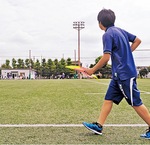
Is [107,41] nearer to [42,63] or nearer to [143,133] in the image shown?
[143,133]

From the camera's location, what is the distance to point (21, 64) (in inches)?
4031

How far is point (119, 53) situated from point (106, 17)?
0.49m

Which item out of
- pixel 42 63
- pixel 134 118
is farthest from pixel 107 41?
pixel 42 63

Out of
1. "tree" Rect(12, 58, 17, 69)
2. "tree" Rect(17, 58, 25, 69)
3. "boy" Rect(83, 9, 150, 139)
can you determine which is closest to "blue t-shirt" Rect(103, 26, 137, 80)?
"boy" Rect(83, 9, 150, 139)

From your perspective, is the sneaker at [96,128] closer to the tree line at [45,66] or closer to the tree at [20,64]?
the tree line at [45,66]

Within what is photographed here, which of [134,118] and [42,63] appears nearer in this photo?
[134,118]

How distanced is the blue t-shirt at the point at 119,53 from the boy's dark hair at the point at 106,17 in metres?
0.10

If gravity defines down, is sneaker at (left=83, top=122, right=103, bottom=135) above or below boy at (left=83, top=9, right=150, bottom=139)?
below

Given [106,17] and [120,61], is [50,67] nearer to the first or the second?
[106,17]

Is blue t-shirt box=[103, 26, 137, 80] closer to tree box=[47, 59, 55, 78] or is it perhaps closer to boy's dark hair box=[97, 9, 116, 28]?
boy's dark hair box=[97, 9, 116, 28]

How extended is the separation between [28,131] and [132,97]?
147 cm

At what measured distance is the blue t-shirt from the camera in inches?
153

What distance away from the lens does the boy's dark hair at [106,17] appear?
4031 millimetres

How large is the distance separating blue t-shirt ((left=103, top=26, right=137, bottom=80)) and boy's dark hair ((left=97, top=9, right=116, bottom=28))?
10 centimetres
